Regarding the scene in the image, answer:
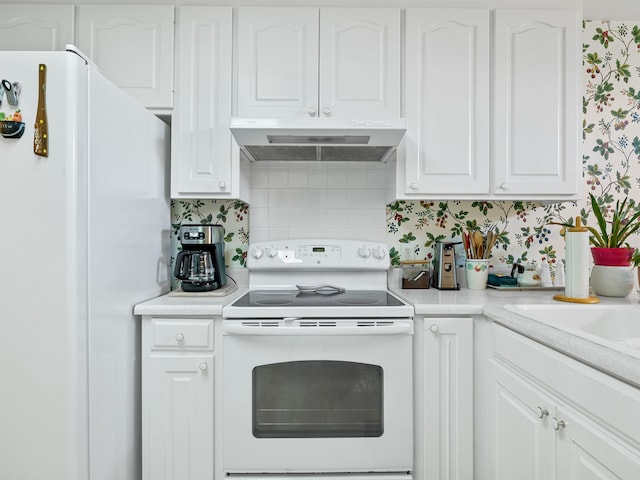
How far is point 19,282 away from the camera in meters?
1.16

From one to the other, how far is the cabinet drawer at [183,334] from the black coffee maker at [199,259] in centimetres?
29

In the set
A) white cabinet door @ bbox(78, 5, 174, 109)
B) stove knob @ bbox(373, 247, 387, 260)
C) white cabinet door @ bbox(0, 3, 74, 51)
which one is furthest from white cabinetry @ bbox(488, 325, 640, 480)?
white cabinet door @ bbox(0, 3, 74, 51)

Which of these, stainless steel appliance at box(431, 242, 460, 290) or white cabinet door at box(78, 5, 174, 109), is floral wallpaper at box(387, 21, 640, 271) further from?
white cabinet door at box(78, 5, 174, 109)

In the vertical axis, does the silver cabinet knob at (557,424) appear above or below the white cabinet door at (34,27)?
below

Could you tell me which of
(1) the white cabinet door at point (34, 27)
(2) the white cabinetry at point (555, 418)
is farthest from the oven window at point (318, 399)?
(1) the white cabinet door at point (34, 27)

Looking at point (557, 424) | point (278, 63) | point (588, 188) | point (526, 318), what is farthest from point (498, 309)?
point (278, 63)

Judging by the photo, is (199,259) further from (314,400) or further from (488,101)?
(488,101)

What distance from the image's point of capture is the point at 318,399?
4.99 feet

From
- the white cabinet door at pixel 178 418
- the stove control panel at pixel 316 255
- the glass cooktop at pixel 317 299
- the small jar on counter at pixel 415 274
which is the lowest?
the white cabinet door at pixel 178 418

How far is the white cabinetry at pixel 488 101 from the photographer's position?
5.87 ft

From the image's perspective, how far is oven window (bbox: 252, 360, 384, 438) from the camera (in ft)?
4.97

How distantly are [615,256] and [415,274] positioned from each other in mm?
883

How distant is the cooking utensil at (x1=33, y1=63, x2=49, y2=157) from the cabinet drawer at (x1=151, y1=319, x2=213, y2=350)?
28.8 inches

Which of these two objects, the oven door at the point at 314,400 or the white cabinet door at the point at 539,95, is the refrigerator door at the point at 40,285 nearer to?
the oven door at the point at 314,400
